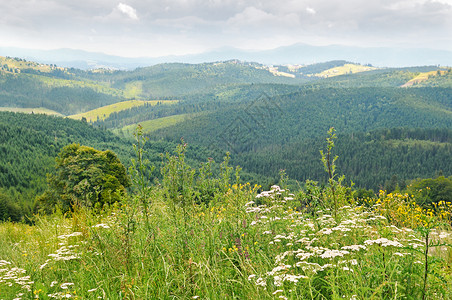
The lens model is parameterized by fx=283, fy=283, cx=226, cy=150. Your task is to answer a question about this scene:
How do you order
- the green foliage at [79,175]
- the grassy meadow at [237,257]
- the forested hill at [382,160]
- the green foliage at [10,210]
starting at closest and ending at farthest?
the grassy meadow at [237,257], the green foliage at [79,175], the green foliage at [10,210], the forested hill at [382,160]

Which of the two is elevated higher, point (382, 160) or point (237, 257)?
point (237, 257)

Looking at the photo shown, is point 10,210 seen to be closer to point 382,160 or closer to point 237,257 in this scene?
point 237,257

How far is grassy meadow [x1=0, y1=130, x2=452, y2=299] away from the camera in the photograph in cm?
360

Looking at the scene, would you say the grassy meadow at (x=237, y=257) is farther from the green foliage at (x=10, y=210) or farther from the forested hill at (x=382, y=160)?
the forested hill at (x=382, y=160)

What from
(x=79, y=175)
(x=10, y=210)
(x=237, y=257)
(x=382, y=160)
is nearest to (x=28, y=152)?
(x=10, y=210)

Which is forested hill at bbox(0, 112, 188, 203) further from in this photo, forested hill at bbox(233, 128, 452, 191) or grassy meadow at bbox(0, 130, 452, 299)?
forested hill at bbox(233, 128, 452, 191)

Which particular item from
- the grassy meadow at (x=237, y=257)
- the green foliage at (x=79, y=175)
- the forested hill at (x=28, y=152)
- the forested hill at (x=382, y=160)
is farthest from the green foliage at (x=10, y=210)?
the forested hill at (x=382, y=160)

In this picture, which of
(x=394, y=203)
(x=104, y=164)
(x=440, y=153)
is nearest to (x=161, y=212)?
(x=394, y=203)

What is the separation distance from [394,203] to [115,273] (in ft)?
22.0

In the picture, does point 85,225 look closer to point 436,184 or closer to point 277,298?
point 277,298

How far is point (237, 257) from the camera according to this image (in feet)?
15.7

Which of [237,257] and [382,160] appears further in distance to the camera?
[382,160]

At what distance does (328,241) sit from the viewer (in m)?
4.76

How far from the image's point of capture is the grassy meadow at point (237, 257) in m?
3.60
